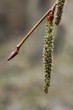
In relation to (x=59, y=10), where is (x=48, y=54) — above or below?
below

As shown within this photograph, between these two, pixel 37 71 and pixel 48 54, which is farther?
pixel 37 71

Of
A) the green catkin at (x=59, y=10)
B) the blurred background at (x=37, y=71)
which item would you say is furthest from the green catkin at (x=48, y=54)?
the blurred background at (x=37, y=71)

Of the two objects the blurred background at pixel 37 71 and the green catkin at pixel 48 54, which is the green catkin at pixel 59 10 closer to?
the green catkin at pixel 48 54

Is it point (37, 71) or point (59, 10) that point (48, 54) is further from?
point (37, 71)

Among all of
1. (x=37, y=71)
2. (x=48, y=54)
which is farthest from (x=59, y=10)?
(x=37, y=71)

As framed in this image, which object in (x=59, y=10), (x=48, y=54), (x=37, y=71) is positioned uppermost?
(x=59, y=10)

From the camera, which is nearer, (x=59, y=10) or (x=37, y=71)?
(x=59, y=10)

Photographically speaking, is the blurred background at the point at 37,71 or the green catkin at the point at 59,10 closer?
the green catkin at the point at 59,10

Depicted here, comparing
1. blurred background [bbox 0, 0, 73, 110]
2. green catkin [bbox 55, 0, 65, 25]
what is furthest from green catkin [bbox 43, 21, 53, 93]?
blurred background [bbox 0, 0, 73, 110]
